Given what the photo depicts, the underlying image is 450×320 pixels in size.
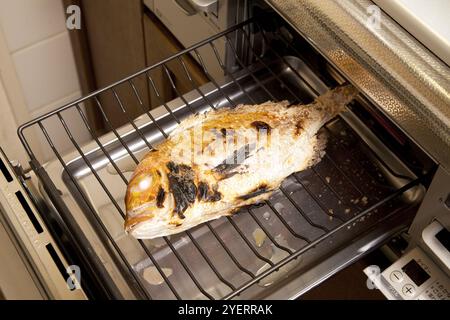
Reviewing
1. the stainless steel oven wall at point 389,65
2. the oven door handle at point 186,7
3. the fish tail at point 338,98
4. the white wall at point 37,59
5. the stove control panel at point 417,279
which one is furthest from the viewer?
the white wall at point 37,59

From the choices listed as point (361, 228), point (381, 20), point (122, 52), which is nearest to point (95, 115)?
point (122, 52)

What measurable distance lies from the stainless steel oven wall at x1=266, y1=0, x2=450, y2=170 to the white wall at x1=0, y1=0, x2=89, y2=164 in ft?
2.72

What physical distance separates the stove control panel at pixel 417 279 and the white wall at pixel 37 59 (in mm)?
996

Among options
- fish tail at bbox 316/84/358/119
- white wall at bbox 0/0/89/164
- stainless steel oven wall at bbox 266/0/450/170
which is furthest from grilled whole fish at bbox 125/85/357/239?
white wall at bbox 0/0/89/164

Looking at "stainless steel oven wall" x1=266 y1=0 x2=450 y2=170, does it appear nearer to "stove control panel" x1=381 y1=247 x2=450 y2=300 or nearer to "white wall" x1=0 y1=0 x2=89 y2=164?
"stove control panel" x1=381 y1=247 x2=450 y2=300

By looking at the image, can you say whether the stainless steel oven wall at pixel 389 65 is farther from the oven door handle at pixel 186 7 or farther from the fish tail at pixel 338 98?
the oven door handle at pixel 186 7

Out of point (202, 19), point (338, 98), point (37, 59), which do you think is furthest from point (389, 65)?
point (37, 59)

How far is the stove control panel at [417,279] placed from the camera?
737 millimetres

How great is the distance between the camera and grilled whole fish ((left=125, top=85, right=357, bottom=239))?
0.76m

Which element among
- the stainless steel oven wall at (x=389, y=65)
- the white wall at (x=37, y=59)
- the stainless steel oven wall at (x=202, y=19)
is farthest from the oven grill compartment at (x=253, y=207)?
the white wall at (x=37, y=59)

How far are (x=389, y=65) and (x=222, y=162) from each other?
26 cm

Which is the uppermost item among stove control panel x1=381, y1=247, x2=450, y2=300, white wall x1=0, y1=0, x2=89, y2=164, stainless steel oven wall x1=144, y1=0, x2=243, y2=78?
white wall x1=0, y1=0, x2=89, y2=164
